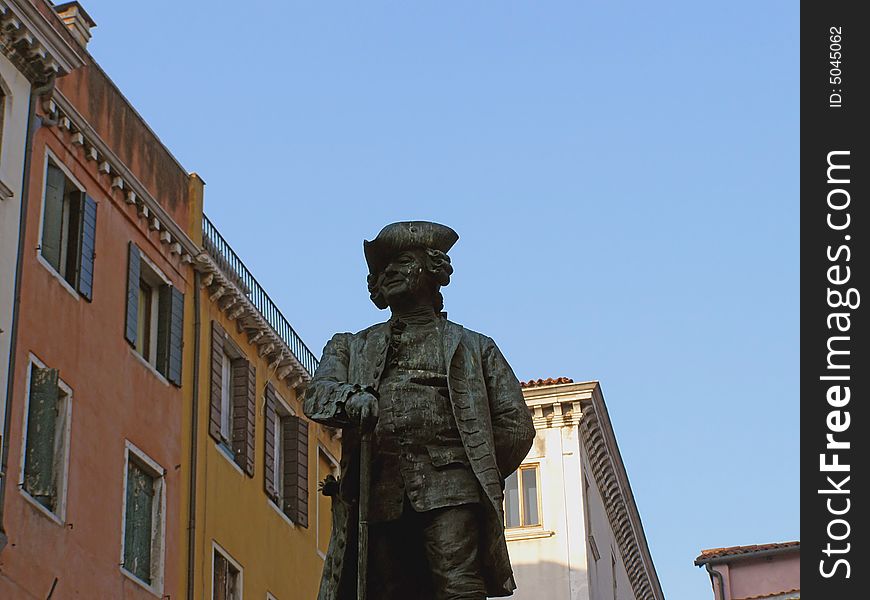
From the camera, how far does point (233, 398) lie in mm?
33156

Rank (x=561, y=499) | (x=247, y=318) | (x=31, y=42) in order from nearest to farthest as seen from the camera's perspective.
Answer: (x=31, y=42), (x=247, y=318), (x=561, y=499)

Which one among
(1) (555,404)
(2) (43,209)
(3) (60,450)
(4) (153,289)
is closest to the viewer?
(3) (60,450)

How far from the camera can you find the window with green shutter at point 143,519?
27844 mm

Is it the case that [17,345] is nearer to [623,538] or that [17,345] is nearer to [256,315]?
[256,315]

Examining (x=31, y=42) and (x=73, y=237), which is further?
(x=73, y=237)

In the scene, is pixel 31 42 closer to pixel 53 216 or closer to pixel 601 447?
pixel 53 216

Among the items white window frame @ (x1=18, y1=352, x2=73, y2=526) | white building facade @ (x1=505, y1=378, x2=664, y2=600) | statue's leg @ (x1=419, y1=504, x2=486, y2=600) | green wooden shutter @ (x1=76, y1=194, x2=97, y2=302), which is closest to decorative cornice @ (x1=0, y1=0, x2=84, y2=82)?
green wooden shutter @ (x1=76, y1=194, x2=97, y2=302)

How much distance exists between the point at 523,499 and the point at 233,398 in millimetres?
12932

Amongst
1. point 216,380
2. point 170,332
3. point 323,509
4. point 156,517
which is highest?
point 170,332

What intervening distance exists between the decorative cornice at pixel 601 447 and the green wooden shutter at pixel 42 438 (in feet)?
65.6

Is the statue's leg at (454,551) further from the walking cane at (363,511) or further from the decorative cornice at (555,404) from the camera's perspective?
the decorative cornice at (555,404)

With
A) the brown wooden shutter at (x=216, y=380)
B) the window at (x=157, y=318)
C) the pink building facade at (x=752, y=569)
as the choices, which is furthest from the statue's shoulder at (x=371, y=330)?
the pink building facade at (x=752, y=569)

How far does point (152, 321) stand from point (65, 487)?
18.0 feet

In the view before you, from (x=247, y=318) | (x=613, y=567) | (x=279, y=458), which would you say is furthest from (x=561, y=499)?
(x=247, y=318)
